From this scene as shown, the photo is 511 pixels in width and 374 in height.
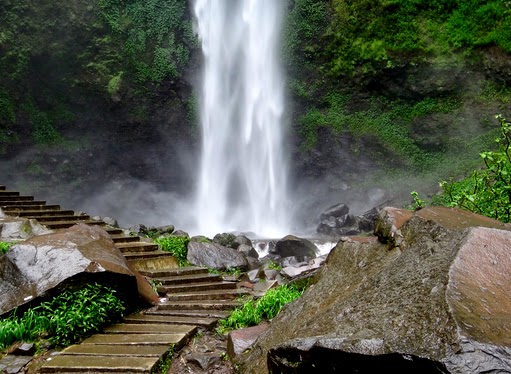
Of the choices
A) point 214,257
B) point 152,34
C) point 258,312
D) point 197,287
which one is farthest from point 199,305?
point 152,34

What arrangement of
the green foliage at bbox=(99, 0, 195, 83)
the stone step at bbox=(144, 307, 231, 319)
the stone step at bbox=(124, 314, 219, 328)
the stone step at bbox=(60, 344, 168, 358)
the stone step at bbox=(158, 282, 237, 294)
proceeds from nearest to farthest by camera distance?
1. the stone step at bbox=(60, 344, 168, 358)
2. the stone step at bbox=(124, 314, 219, 328)
3. the stone step at bbox=(144, 307, 231, 319)
4. the stone step at bbox=(158, 282, 237, 294)
5. the green foliage at bbox=(99, 0, 195, 83)

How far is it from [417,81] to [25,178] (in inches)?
751

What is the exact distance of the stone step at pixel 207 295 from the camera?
20.7 ft

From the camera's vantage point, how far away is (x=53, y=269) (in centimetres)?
502

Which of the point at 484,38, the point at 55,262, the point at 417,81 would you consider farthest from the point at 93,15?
the point at 55,262

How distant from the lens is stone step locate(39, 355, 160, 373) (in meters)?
3.80

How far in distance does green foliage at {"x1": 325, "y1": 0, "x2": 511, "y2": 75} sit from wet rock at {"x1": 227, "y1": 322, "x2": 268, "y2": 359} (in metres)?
19.3

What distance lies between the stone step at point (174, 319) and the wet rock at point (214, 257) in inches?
131

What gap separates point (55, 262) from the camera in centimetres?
510

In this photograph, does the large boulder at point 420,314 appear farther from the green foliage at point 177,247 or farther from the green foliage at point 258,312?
the green foliage at point 177,247

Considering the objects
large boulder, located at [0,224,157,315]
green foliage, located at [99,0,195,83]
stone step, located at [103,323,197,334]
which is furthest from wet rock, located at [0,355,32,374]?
green foliage, located at [99,0,195,83]

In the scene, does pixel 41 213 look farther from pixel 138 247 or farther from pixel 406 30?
pixel 406 30

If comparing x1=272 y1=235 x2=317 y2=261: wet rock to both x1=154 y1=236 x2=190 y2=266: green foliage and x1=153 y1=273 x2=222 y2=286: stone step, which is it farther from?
x1=153 y1=273 x2=222 y2=286: stone step

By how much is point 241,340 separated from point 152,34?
21.2m
